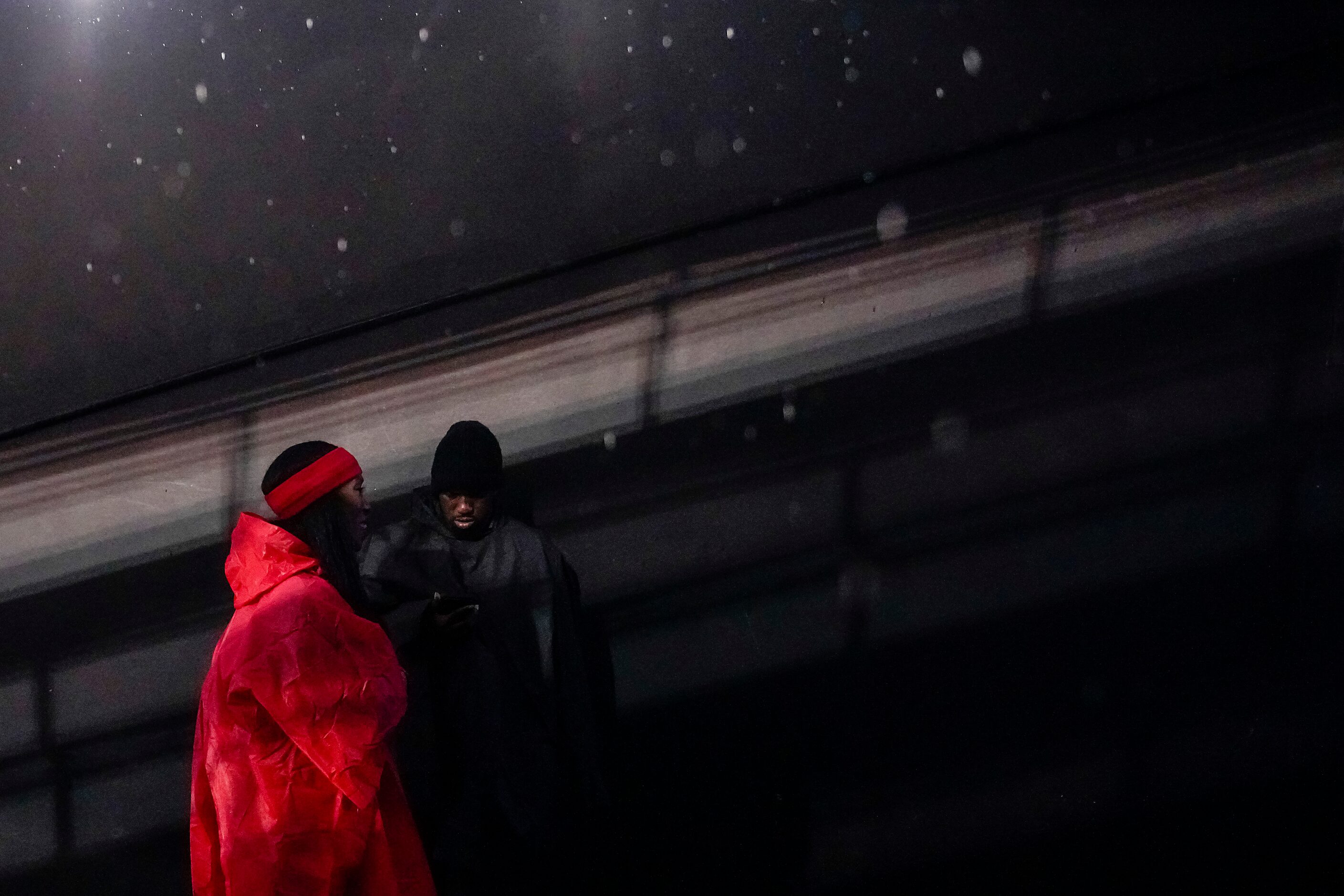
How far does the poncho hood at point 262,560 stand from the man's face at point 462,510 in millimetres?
524

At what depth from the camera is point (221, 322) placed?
3.68 m

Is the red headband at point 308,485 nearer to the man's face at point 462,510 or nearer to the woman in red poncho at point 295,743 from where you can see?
the woman in red poncho at point 295,743

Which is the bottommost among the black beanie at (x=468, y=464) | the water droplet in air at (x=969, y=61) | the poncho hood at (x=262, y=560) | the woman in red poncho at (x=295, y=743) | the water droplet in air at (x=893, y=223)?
the woman in red poncho at (x=295, y=743)

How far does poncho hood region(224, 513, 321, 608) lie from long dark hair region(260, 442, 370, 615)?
0.04m

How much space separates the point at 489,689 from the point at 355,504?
66 centimetres

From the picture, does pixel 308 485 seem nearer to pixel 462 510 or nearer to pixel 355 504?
pixel 355 504

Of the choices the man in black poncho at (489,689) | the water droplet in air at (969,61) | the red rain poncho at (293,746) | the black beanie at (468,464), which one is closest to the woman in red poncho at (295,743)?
the red rain poncho at (293,746)

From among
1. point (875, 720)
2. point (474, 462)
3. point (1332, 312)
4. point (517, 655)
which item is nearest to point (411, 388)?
point (474, 462)

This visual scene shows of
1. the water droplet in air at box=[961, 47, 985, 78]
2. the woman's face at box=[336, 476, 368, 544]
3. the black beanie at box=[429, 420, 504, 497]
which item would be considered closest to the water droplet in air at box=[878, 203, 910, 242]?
the water droplet in air at box=[961, 47, 985, 78]

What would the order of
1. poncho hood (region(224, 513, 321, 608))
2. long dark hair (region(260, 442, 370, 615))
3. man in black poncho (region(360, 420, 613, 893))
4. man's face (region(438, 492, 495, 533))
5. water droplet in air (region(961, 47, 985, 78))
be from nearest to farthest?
poncho hood (region(224, 513, 321, 608)) → long dark hair (region(260, 442, 370, 615)) → man in black poncho (region(360, 420, 613, 893)) → man's face (region(438, 492, 495, 533)) → water droplet in air (region(961, 47, 985, 78))

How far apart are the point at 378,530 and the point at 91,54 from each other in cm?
179

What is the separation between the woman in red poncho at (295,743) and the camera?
262 centimetres

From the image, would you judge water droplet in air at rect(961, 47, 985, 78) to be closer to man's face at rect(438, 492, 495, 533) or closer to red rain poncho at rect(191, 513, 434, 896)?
man's face at rect(438, 492, 495, 533)

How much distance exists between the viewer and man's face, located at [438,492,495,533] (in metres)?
3.30
